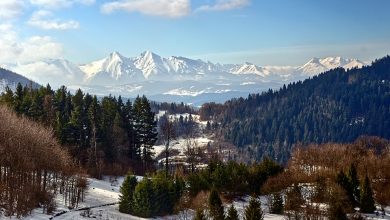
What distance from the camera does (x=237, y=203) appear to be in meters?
58.2

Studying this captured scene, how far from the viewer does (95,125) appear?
80.8m

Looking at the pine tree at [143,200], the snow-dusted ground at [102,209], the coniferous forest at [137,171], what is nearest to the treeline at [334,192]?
the coniferous forest at [137,171]

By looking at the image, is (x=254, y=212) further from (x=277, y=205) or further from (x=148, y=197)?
(x=148, y=197)

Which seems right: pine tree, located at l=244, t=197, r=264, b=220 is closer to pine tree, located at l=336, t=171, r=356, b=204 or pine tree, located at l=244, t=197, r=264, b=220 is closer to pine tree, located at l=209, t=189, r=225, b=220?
pine tree, located at l=209, t=189, r=225, b=220

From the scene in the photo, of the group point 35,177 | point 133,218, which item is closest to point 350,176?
point 133,218

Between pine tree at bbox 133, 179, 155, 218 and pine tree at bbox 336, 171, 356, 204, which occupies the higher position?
pine tree at bbox 336, 171, 356, 204

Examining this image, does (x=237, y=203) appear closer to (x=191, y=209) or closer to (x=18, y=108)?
(x=191, y=209)

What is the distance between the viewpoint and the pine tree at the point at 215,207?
138 feet

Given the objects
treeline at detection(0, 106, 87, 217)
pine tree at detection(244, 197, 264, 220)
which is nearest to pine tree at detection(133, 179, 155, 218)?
treeline at detection(0, 106, 87, 217)

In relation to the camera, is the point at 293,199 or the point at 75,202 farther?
the point at 75,202

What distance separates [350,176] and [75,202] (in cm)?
3400

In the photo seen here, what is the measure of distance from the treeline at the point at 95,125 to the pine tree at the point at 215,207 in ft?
110

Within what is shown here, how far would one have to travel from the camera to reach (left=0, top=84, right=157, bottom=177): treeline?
246 ft

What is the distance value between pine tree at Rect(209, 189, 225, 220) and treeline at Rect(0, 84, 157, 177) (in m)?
33.5
